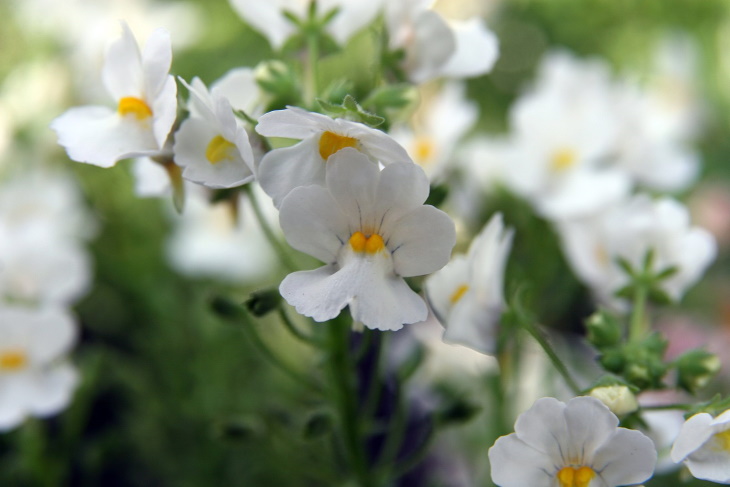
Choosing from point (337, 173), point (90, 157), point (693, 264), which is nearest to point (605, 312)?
point (693, 264)

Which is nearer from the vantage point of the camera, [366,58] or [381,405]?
[381,405]

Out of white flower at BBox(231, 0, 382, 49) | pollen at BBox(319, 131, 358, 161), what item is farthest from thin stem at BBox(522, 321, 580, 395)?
white flower at BBox(231, 0, 382, 49)

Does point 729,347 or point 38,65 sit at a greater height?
point 38,65

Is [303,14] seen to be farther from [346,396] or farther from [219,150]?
[346,396]

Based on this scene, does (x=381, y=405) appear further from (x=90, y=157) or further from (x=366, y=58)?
(x=366, y=58)

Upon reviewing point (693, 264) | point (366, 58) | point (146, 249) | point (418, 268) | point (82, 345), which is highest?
point (418, 268)

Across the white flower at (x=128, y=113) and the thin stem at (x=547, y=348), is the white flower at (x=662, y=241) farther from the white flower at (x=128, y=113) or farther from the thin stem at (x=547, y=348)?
the white flower at (x=128, y=113)

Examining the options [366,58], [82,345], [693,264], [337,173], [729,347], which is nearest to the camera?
[337,173]

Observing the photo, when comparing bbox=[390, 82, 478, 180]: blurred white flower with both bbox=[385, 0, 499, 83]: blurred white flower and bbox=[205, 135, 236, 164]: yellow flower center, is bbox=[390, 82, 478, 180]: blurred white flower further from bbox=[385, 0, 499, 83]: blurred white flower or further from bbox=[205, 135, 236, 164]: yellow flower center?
bbox=[205, 135, 236, 164]: yellow flower center
